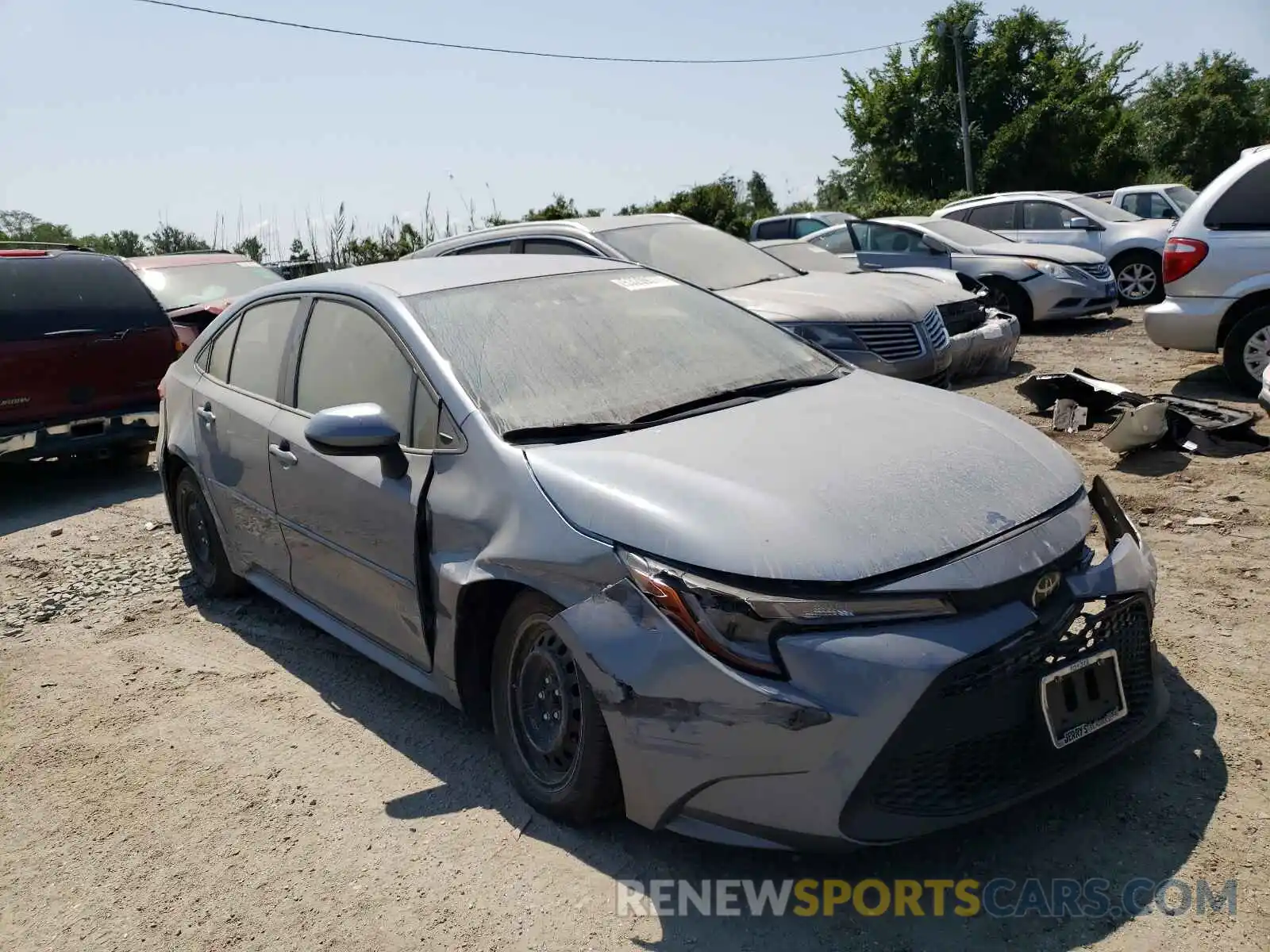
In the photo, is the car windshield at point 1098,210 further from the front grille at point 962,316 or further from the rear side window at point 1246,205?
the rear side window at point 1246,205

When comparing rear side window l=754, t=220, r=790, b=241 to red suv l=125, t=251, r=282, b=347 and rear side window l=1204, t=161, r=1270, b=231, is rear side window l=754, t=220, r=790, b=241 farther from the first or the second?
rear side window l=1204, t=161, r=1270, b=231

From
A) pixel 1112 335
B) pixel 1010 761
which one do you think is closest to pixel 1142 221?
pixel 1112 335

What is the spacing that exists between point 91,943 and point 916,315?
6392 millimetres

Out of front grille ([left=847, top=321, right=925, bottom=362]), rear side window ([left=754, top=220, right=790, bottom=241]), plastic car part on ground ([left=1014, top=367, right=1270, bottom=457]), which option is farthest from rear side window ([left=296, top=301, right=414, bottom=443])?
rear side window ([left=754, top=220, right=790, bottom=241])

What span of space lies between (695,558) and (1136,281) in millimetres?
13068

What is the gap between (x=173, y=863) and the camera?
3193 millimetres

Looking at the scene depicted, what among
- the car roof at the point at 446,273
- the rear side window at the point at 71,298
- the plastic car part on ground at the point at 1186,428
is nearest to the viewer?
the car roof at the point at 446,273

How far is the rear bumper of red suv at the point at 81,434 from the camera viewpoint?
7.60m

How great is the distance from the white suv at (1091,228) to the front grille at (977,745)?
12.0 metres

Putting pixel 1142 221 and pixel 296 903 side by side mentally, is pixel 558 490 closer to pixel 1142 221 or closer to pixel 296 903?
pixel 296 903

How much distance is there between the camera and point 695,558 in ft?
8.69

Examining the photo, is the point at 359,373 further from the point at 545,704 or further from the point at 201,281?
the point at 201,281

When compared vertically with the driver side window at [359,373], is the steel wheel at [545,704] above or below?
below

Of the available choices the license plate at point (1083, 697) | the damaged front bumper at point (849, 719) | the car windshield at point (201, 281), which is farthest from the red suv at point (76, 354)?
the license plate at point (1083, 697)
